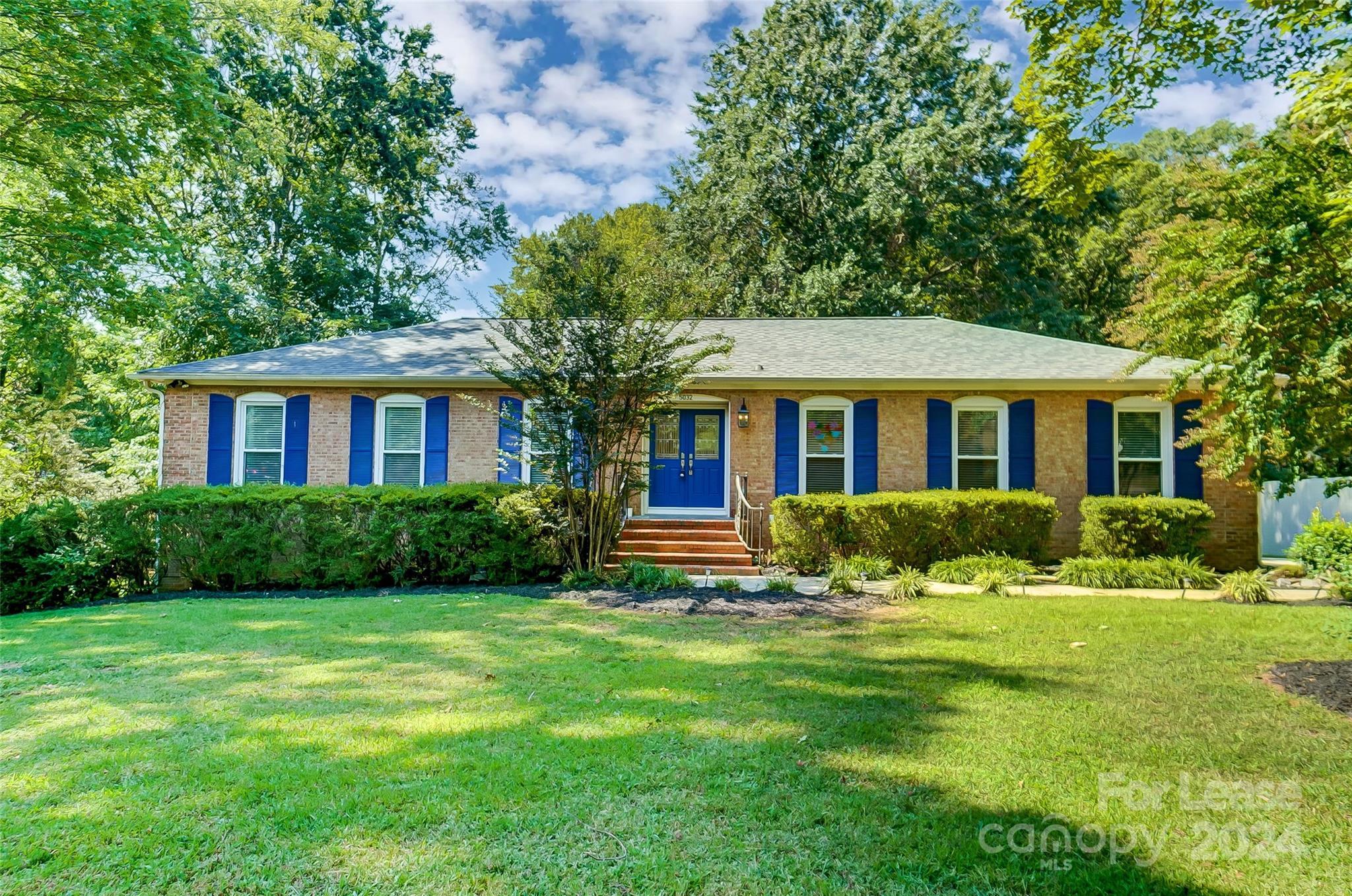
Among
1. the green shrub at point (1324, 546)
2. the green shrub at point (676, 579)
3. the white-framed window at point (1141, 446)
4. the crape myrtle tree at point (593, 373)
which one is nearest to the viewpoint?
the green shrub at point (1324, 546)

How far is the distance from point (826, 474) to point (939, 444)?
2.05 meters

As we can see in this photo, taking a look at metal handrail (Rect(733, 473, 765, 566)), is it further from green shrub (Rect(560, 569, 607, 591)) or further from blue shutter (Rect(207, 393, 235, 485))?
blue shutter (Rect(207, 393, 235, 485))

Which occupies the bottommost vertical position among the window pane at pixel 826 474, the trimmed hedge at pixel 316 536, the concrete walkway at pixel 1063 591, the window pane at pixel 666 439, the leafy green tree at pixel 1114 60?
the concrete walkway at pixel 1063 591

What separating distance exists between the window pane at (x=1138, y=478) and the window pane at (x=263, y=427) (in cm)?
1496

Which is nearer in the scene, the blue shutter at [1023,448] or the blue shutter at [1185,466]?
the blue shutter at [1185,466]

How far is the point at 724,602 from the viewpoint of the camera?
8.05 meters

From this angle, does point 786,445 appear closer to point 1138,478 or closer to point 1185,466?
point 1138,478

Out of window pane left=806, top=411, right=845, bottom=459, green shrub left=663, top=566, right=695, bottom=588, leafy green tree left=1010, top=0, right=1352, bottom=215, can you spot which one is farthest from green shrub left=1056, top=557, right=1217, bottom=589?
green shrub left=663, top=566, right=695, bottom=588

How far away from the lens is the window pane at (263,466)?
11.9 m

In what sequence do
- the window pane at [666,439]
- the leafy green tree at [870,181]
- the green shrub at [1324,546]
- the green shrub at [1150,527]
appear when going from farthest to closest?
1. the leafy green tree at [870,181]
2. the window pane at [666,439]
3. the green shrub at [1150,527]
4. the green shrub at [1324,546]

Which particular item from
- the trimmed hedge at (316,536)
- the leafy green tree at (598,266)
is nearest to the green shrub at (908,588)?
the trimmed hedge at (316,536)

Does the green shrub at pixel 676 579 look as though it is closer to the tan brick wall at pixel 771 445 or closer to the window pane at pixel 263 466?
the tan brick wall at pixel 771 445

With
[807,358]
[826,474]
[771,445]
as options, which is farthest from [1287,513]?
[771,445]

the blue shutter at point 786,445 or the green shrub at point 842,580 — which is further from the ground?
the blue shutter at point 786,445
